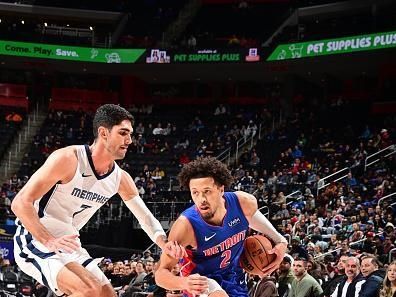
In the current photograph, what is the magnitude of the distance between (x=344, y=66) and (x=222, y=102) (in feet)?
20.2

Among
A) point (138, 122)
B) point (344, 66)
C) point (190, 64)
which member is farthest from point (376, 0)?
point (138, 122)

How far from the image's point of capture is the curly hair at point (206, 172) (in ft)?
17.7

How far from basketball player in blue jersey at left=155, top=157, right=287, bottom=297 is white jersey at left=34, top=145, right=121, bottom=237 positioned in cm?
68

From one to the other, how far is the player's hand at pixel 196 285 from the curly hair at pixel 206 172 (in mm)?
790

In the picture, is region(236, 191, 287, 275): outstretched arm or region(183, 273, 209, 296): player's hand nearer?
region(183, 273, 209, 296): player's hand

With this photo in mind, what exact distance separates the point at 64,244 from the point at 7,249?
1729 centimetres

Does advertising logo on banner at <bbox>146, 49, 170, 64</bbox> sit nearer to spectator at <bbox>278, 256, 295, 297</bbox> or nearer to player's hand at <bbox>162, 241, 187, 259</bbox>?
spectator at <bbox>278, 256, 295, 297</bbox>

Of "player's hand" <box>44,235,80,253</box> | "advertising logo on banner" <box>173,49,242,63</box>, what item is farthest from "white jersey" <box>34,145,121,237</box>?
"advertising logo on banner" <box>173,49,242,63</box>

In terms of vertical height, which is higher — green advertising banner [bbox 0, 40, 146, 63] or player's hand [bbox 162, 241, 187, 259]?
green advertising banner [bbox 0, 40, 146, 63]

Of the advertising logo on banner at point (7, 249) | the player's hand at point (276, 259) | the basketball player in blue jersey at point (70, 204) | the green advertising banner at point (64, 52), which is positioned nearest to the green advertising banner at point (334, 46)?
the green advertising banner at point (64, 52)

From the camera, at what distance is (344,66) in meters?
28.7

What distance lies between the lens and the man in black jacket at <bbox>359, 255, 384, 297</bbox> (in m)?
8.39

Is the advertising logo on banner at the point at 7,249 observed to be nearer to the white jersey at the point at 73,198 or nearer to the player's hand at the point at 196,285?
the white jersey at the point at 73,198

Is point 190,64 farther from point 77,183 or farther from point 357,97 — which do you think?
point 77,183
